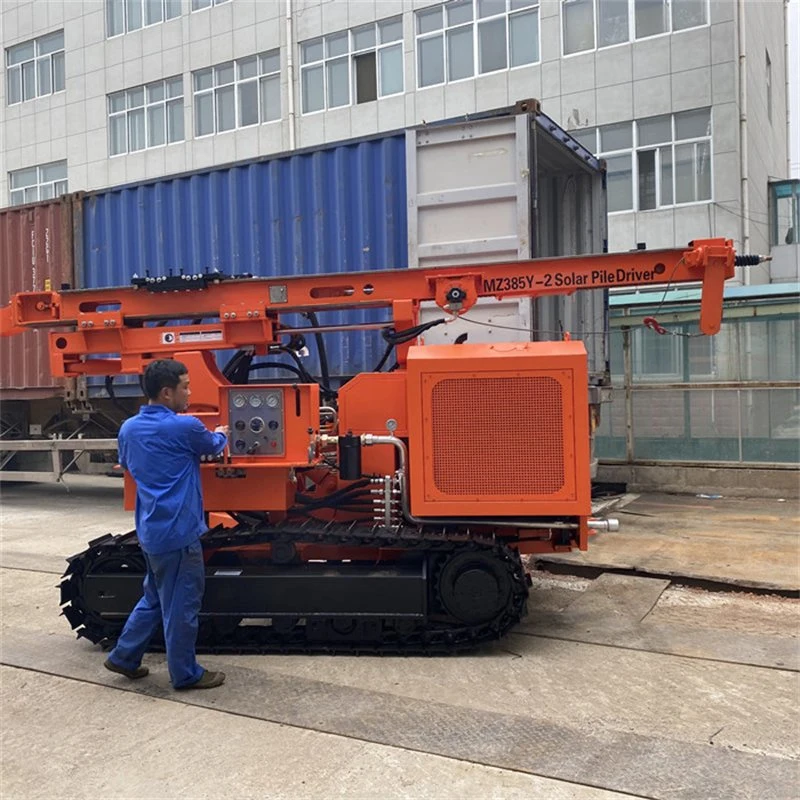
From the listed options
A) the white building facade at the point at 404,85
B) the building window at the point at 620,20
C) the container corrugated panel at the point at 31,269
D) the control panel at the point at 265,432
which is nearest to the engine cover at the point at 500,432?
the control panel at the point at 265,432

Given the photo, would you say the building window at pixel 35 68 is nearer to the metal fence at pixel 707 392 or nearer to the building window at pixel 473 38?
the building window at pixel 473 38

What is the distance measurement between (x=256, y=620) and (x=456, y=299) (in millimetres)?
2431

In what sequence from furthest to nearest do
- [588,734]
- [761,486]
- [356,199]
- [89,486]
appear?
[89,486], [761,486], [356,199], [588,734]

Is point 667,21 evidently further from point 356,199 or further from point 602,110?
point 356,199

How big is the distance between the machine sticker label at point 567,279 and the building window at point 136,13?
878 inches

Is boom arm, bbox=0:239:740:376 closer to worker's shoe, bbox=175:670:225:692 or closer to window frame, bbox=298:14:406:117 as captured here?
worker's shoe, bbox=175:670:225:692

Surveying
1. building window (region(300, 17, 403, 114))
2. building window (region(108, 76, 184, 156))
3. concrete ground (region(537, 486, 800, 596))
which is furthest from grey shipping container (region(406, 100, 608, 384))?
building window (region(108, 76, 184, 156))

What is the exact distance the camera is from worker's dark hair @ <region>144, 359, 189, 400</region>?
419 cm

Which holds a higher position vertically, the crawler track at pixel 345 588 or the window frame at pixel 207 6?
the window frame at pixel 207 6

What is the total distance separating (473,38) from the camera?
1877cm

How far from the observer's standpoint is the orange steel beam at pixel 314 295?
15.5 feet

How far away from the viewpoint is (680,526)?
8.16 m

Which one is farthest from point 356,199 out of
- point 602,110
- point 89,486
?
point 602,110

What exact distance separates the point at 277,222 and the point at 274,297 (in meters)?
3.70
